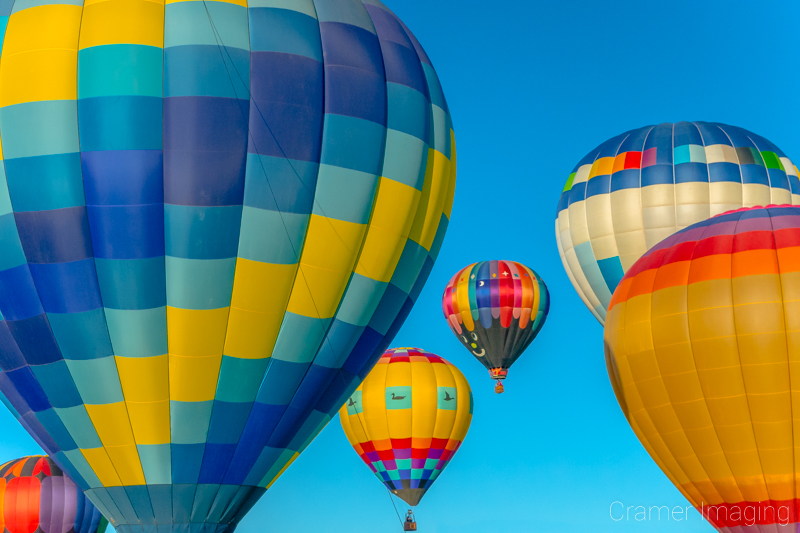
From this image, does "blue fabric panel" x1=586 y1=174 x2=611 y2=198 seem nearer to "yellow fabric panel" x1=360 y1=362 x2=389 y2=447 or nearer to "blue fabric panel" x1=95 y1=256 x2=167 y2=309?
"yellow fabric panel" x1=360 y1=362 x2=389 y2=447

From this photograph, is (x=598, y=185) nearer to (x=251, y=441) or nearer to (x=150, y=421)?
(x=251, y=441)

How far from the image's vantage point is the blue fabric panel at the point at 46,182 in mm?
7305

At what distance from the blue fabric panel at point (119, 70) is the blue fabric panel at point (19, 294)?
4.94ft

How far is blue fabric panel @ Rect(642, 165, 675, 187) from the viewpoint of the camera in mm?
16031

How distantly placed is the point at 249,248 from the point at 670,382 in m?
5.45

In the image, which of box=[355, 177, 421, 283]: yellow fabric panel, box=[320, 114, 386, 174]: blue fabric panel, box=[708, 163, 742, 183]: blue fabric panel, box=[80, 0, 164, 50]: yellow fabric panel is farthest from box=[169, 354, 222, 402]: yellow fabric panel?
box=[708, 163, 742, 183]: blue fabric panel

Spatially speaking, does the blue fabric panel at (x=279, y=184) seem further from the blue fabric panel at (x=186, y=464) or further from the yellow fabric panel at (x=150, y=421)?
the blue fabric panel at (x=186, y=464)

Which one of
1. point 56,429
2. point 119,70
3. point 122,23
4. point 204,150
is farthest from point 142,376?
point 122,23

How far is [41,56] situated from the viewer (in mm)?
7570

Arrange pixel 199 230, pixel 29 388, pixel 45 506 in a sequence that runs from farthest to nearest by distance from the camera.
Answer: pixel 45 506 → pixel 29 388 → pixel 199 230

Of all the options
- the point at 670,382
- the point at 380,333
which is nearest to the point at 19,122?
the point at 380,333

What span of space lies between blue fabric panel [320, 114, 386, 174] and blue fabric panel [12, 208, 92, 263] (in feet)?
Result: 6.64

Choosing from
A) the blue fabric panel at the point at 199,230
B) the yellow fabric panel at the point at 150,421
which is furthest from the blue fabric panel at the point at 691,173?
the yellow fabric panel at the point at 150,421

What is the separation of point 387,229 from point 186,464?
8.66 feet
